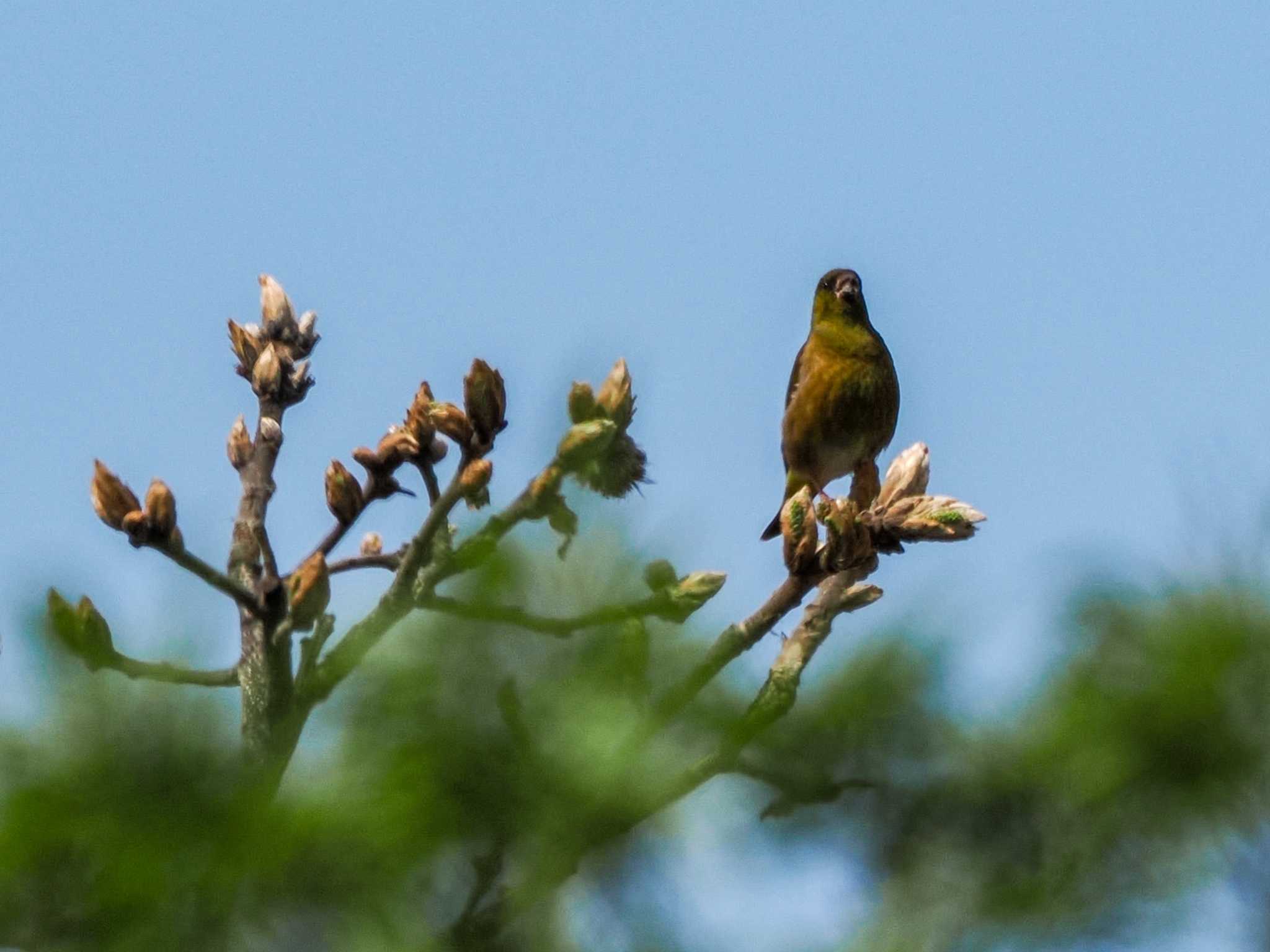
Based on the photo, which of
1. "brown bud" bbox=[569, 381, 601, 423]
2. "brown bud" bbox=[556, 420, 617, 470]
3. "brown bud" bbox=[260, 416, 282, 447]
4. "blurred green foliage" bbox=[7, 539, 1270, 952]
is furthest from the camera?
"brown bud" bbox=[260, 416, 282, 447]

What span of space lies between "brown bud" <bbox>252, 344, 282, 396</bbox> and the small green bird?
3.17 metres

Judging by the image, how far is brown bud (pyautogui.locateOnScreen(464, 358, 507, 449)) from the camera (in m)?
2.39

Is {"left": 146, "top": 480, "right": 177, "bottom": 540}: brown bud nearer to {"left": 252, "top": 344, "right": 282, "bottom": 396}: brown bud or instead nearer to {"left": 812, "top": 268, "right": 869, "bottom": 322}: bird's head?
{"left": 252, "top": 344, "right": 282, "bottom": 396}: brown bud

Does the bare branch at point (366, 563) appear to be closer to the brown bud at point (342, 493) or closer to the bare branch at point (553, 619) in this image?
the brown bud at point (342, 493)

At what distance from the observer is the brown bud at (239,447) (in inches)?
102

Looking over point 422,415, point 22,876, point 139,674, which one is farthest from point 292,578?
point 22,876

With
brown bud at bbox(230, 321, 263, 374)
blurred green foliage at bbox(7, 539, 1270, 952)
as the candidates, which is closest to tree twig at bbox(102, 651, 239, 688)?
blurred green foliage at bbox(7, 539, 1270, 952)

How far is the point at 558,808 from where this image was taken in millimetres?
1155

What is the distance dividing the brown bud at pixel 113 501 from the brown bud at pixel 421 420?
1.39 ft

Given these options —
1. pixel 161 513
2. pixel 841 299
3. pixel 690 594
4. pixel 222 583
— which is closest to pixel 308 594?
pixel 222 583

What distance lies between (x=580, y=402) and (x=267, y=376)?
668mm

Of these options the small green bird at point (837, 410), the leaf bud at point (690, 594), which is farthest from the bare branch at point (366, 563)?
the small green bird at point (837, 410)

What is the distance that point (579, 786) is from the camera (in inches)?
44.5

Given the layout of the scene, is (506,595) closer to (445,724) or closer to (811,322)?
(445,724)
